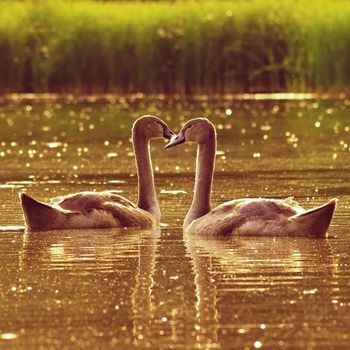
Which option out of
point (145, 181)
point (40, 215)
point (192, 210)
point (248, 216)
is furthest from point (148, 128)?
point (248, 216)

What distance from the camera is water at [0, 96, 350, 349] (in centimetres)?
862

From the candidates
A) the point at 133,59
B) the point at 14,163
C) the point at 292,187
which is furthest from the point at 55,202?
the point at 133,59

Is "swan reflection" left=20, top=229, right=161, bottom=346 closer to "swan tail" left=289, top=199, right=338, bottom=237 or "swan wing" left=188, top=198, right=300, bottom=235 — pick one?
"swan wing" left=188, top=198, right=300, bottom=235

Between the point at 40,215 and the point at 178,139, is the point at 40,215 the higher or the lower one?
the lower one

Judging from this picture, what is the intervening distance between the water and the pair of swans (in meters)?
0.13

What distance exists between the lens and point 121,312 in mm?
9227

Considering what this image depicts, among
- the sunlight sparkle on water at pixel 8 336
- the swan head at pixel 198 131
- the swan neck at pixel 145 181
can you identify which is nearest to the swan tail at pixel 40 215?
the swan neck at pixel 145 181

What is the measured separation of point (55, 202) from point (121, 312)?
4.78m

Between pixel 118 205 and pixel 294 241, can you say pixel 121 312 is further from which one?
pixel 118 205

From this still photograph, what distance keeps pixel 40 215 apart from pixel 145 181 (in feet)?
5.46

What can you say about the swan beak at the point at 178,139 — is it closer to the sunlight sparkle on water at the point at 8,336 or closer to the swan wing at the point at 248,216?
the swan wing at the point at 248,216

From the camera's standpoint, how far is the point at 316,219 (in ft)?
40.8

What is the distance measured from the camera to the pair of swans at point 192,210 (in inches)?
498

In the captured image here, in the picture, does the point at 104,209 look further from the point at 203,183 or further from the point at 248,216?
the point at 248,216
